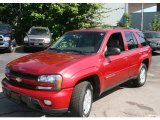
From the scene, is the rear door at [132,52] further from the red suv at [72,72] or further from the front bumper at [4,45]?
the front bumper at [4,45]

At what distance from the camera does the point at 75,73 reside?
5188 mm

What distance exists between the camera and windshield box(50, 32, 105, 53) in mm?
6266

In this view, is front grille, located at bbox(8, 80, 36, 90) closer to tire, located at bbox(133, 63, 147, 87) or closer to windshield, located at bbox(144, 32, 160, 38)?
tire, located at bbox(133, 63, 147, 87)

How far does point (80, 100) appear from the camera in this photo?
17.1 ft

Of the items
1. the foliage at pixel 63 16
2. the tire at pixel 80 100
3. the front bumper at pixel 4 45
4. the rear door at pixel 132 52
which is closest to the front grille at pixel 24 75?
the tire at pixel 80 100

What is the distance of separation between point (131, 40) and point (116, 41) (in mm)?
833

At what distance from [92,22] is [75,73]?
A: 17.9m

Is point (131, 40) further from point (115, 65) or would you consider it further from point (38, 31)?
point (38, 31)

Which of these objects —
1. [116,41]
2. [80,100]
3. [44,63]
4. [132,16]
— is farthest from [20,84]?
[132,16]

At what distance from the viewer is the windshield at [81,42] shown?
6266mm

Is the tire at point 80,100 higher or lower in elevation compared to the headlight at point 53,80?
lower

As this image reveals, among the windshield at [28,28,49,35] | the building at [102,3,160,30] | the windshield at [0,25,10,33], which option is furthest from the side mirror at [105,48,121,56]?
the building at [102,3,160,30]

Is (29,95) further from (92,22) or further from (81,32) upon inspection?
(92,22)

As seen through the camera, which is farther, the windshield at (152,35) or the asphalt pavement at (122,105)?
the windshield at (152,35)
